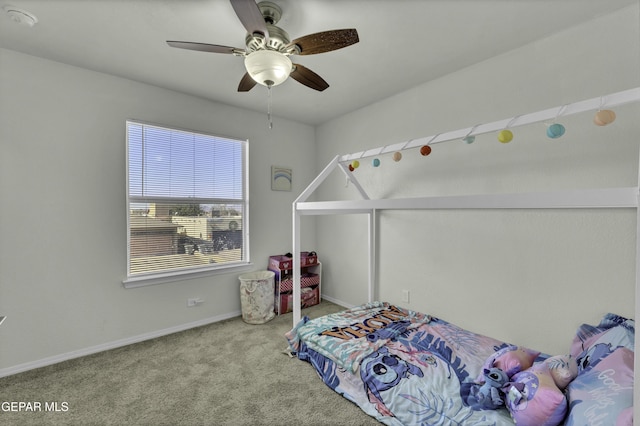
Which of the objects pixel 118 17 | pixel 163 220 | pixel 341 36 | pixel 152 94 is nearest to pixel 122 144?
pixel 152 94

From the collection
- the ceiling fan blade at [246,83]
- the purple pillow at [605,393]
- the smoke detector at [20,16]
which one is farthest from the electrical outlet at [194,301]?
the purple pillow at [605,393]

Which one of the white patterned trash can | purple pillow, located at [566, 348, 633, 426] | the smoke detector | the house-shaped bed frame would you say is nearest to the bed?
purple pillow, located at [566, 348, 633, 426]

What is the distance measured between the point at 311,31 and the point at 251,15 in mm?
721

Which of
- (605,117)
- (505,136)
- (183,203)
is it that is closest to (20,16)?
(183,203)

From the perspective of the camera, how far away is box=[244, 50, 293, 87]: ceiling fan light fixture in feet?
5.18

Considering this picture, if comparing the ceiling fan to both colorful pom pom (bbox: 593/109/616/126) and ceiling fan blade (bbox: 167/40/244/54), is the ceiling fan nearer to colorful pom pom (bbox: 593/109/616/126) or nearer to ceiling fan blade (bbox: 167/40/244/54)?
ceiling fan blade (bbox: 167/40/244/54)

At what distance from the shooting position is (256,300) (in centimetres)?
309

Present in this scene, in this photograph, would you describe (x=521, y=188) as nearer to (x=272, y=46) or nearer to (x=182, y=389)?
(x=272, y=46)

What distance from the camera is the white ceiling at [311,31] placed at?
1692mm

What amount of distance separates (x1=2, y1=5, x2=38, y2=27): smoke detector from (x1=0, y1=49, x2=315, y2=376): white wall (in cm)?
56

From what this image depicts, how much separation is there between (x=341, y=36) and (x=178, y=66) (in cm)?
165

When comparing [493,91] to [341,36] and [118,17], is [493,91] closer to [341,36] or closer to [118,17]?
[341,36]

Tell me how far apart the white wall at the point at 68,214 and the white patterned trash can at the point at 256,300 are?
55cm

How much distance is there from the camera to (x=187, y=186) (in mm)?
3025
